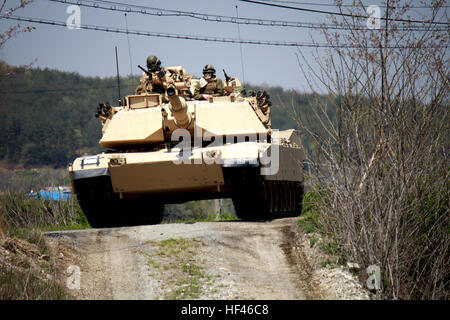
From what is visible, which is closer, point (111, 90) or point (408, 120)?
point (408, 120)

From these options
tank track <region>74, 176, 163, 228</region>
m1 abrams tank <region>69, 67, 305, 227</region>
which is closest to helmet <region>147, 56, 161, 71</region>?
m1 abrams tank <region>69, 67, 305, 227</region>

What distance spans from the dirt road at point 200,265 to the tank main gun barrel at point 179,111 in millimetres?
2643

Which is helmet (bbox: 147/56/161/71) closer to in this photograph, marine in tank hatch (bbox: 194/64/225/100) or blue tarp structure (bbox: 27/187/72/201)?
marine in tank hatch (bbox: 194/64/225/100)

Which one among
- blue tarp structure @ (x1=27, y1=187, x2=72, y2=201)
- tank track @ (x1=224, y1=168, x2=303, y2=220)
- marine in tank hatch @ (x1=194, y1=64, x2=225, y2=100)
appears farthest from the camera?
blue tarp structure @ (x1=27, y1=187, x2=72, y2=201)

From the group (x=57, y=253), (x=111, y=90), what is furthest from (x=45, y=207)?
(x=111, y=90)

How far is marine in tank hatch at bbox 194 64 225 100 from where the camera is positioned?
1625 cm

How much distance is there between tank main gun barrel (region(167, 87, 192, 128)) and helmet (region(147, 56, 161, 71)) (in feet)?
7.00

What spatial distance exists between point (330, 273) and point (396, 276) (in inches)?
35.1

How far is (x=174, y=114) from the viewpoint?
13.8 metres

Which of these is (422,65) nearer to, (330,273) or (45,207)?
(330,273)

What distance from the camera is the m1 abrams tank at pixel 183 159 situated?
12984 millimetres

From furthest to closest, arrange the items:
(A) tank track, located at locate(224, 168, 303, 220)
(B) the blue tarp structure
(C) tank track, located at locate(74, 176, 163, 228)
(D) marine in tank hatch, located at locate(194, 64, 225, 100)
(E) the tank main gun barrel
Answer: (B) the blue tarp structure, (D) marine in tank hatch, located at locate(194, 64, 225, 100), (C) tank track, located at locate(74, 176, 163, 228), (E) the tank main gun barrel, (A) tank track, located at locate(224, 168, 303, 220)

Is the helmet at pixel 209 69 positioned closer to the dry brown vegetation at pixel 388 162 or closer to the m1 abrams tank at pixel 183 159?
the m1 abrams tank at pixel 183 159

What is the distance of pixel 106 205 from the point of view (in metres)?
14.1
